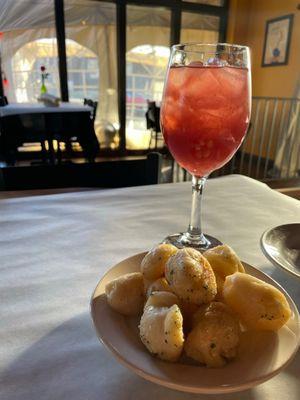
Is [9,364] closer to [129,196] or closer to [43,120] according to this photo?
[129,196]

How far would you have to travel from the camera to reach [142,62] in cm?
443

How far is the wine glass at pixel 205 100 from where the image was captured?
498 mm

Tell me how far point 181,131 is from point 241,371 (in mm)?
362

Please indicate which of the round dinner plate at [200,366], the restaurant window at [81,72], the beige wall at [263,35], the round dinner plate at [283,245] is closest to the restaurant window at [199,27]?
the beige wall at [263,35]

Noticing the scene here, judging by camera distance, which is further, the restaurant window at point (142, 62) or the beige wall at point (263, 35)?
the restaurant window at point (142, 62)

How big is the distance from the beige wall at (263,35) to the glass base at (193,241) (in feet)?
11.9

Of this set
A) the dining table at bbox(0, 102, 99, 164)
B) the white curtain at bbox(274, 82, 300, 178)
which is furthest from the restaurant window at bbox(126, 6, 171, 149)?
the white curtain at bbox(274, 82, 300, 178)

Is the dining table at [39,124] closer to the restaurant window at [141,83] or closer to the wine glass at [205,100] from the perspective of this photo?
the restaurant window at [141,83]

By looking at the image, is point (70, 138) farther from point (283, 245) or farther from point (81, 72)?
point (283, 245)

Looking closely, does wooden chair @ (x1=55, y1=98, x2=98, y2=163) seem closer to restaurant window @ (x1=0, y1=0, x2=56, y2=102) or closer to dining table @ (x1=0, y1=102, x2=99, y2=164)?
dining table @ (x1=0, y1=102, x2=99, y2=164)

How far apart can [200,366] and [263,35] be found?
4544mm

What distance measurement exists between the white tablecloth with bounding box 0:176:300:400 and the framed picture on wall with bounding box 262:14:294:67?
3.41 m

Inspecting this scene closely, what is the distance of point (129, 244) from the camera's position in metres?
0.56

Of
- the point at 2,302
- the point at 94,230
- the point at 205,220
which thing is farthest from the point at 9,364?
the point at 205,220
